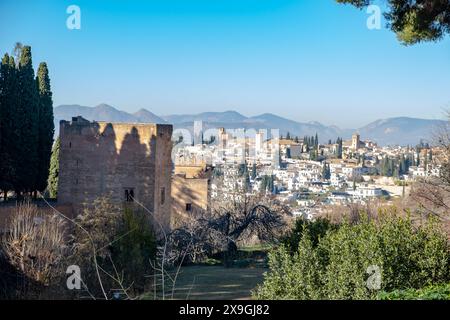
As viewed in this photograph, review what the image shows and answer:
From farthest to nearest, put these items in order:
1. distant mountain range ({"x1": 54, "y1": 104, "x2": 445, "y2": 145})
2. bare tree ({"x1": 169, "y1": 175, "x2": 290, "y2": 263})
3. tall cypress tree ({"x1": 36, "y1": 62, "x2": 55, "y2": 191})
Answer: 1. distant mountain range ({"x1": 54, "y1": 104, "x2": 445, "y2": 145})
2. tall cypress tree ({"x1": 36, "y1": 62, "x2": 55, "y2": 191})
3. bare tree ({"x1": 169, "y1": 175, "x2": 290, "y2": 263})

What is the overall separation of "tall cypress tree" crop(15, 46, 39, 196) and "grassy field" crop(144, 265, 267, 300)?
7.60 metres

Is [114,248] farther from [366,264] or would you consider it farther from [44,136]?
[44,136]

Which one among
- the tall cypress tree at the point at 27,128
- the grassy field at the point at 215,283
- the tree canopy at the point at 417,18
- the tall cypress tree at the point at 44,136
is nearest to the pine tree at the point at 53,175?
the tall cypress tree at the point at 44,136

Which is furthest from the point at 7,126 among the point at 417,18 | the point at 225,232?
the point at 417,18

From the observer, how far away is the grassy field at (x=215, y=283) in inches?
640

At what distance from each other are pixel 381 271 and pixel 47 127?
61.6ft

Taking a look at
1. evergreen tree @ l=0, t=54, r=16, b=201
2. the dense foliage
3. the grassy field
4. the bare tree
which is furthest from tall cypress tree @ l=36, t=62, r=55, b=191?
the dense foliage

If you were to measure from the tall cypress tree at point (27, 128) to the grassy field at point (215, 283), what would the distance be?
760 centimetres

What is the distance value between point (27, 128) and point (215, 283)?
442 inches

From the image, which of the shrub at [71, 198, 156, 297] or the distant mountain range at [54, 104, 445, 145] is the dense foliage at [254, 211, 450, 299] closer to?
the shrub at [71, 198, 156, 297]

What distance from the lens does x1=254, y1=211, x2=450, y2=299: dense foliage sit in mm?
11805

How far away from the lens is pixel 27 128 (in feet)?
81.5

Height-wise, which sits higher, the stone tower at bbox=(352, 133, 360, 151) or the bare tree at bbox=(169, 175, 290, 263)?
the stone tower at bbox=(352, 133, 360, 151)

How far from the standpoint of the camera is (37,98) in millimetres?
25828
